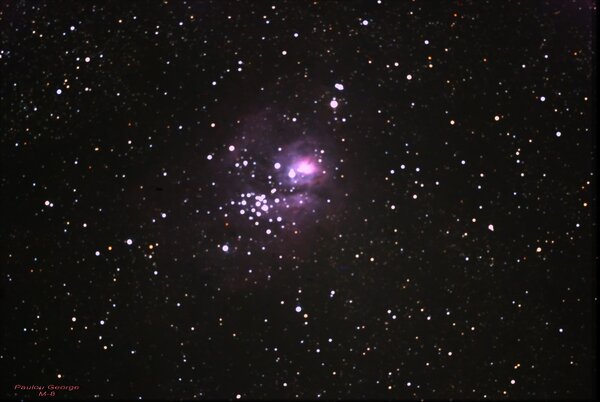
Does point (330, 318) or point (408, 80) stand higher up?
point (408, 80)

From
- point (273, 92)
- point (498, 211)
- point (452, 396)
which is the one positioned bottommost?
point (452, 396)

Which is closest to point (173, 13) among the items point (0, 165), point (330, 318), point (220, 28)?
point (220, 28)

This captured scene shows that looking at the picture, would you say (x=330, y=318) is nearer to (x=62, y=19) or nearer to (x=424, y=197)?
(x=424, y=197)

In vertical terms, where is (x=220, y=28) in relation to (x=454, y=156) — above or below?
above

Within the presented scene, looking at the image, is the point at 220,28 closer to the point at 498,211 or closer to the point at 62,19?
the point at 62,19

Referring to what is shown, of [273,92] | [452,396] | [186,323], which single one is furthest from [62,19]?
[452,396]

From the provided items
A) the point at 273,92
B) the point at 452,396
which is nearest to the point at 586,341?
the point at 452,396
